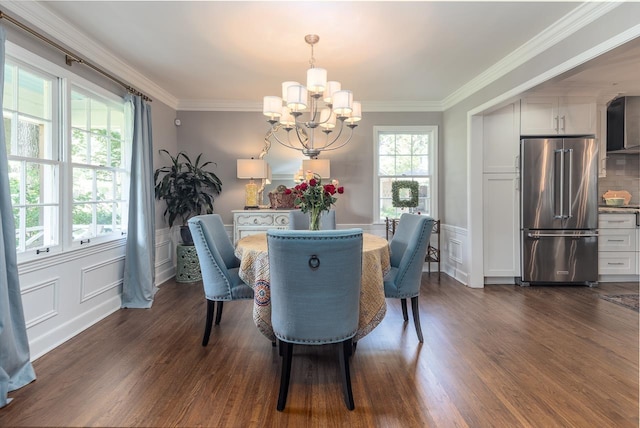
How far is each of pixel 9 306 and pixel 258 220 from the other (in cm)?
269

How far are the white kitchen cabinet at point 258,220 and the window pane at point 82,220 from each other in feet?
5.52

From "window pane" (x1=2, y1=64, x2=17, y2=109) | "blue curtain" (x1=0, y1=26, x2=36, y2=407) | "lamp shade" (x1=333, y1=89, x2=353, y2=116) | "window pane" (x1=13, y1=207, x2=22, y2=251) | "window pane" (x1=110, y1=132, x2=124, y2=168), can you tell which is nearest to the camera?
"blue curtain" (x1=0, y1=26, x2=36, y2=407)

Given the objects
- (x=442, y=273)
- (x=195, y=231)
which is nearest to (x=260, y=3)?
(x=195, y=231)

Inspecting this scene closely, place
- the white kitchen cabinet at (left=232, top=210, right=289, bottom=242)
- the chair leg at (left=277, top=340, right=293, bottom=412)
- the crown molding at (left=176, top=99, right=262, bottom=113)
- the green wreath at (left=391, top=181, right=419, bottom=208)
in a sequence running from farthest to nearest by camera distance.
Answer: the green wreath at (left=391, top=181, right=419, bottom=208), the crown molding at (left=176, top=99, right=262, bottom=113), the white kitchen cabinet at (left=232, top=210, right=289, bottom=242), the chair leg at (left=277, top=340, right=293, bottom=412)

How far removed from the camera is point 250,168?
441 cm

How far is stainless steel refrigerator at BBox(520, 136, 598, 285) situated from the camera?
3.97 meters

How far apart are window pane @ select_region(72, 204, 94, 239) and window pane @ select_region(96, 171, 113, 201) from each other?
18cm

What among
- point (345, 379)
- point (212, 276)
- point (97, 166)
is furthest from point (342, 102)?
point (97, 166)

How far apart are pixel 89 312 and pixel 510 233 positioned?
186 inches

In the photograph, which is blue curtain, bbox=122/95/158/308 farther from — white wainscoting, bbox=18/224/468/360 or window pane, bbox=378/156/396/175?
window pane, bbox=378/156/396/175

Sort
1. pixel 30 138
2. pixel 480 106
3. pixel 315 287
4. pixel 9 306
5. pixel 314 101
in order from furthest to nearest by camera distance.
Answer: pixel 480 106 → pixel 314 101 → pixel 30 138 → pixel 9 306 → pixel 315 287

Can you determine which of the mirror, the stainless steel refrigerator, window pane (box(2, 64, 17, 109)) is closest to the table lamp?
the mirror

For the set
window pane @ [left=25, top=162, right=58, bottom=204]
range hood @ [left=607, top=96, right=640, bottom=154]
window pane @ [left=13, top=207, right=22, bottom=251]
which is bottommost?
window pane @ [left=13, top=207, right=22, bottom=251]

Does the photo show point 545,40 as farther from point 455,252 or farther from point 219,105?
point 219,105
